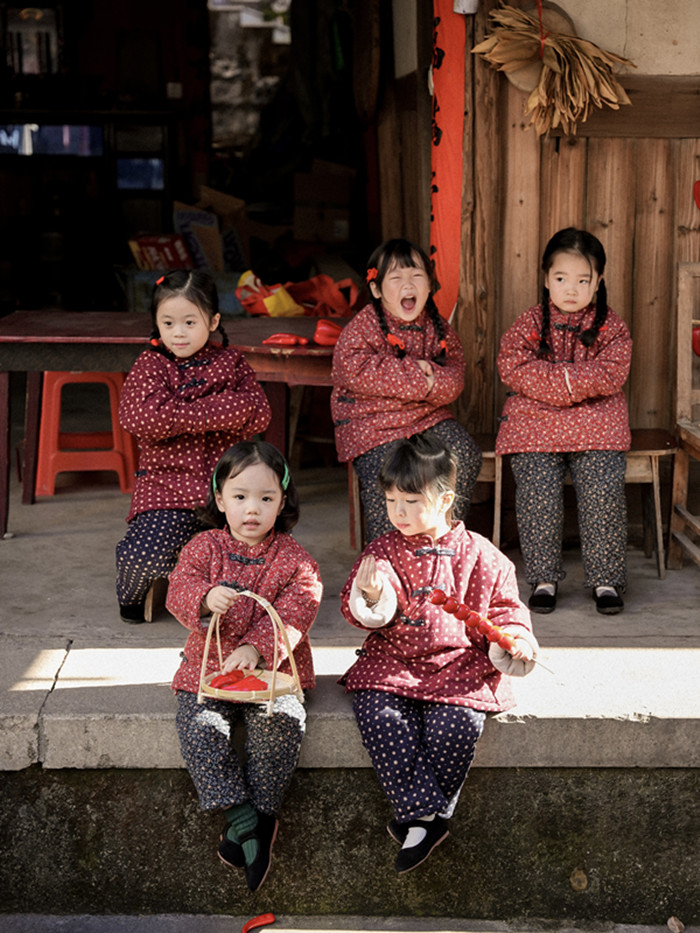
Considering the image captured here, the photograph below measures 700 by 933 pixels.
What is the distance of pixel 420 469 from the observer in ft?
9.36

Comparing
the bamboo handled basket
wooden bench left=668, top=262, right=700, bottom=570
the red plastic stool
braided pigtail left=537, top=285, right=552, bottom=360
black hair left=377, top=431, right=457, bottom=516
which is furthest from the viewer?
the red plastic stool

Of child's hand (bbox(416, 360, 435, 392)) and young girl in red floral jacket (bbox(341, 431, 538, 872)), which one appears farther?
child's hand (bbox(416, 360, 435, 392))

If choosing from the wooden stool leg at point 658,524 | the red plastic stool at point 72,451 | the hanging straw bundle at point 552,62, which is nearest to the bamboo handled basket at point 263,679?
the wooden stool leg at point 658,524

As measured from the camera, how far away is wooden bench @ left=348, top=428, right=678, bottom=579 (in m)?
4.14

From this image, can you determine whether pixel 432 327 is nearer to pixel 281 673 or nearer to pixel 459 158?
pixel 459 158

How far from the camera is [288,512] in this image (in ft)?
10.2

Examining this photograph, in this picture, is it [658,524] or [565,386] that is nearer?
[565,386]

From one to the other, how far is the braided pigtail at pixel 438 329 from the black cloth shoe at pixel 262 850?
1905 millimetres

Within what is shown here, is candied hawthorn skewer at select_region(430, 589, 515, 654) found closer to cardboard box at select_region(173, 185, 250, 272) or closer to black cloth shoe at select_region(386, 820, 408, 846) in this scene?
black cloth shoe at select_region(386, 820, 408, 846)

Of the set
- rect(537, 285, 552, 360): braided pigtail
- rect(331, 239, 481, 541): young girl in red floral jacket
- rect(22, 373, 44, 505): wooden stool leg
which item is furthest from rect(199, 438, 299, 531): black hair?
rect(22, 373, 44, 505): wooden stool leg

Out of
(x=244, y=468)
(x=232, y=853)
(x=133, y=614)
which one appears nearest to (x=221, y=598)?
(x=244, y=468)

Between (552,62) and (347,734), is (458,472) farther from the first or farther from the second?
(552,62)

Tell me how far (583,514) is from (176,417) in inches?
57.1

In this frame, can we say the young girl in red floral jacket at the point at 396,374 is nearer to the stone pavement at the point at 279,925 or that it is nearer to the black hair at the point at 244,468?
the black hair at the point at 244,468
